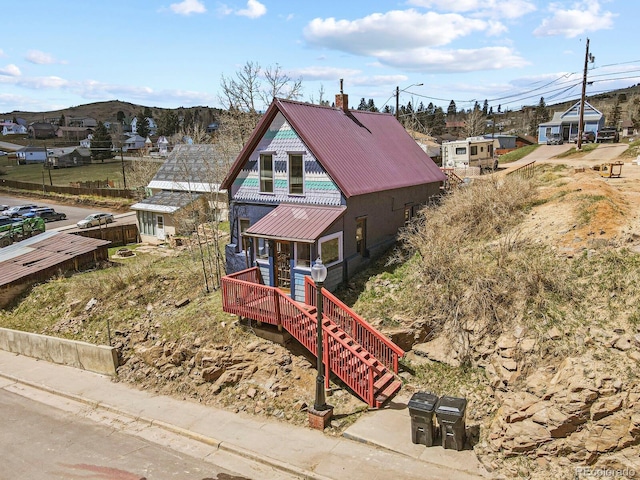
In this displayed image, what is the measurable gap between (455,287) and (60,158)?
4110 inches

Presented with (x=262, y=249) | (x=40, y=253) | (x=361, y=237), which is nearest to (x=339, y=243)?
(x=361, y=237)

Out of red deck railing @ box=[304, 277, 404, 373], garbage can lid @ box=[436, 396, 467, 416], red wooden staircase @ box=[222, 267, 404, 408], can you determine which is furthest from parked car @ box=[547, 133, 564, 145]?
garbage can lid @ box=[436, 396, 467, 416]

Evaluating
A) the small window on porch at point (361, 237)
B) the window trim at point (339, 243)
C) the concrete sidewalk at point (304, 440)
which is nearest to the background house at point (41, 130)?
the concrete sidewalk at point (304, 440)

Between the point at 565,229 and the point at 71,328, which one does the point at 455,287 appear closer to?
the point at 565,229

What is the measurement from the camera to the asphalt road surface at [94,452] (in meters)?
11.9

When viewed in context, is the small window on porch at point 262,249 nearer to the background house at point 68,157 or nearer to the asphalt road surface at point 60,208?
the asphalt road surface at point 60,208

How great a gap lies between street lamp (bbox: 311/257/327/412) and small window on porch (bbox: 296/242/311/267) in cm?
467

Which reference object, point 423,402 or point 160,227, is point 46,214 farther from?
point 423,402

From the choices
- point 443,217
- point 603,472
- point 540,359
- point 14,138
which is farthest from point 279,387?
point 14,138

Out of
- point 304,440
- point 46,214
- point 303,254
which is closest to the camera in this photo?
point 304,440

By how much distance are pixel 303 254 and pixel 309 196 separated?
2560 millimetres

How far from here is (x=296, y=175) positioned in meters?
19.2

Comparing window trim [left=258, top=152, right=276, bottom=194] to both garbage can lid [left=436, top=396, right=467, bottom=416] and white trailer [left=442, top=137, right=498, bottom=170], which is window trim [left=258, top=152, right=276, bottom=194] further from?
white trailer [left=442, top=137, right=498, bottom=170]

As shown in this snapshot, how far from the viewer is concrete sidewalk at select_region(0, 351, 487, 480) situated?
35.8ft
